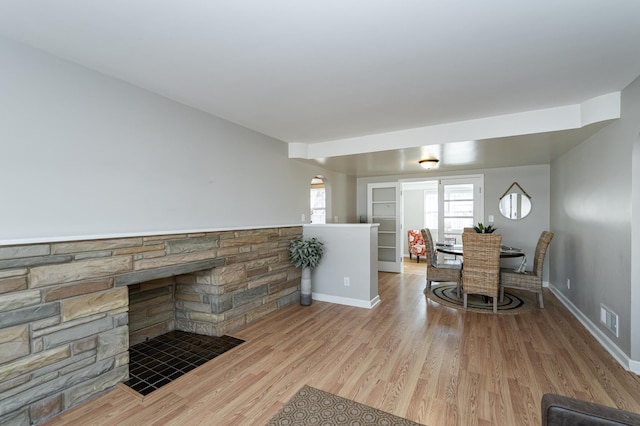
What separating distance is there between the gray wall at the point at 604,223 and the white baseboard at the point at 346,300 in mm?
2425

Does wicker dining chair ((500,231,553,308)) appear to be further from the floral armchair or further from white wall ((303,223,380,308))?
the floral armchair

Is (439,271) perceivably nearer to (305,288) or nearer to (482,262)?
(482,262)

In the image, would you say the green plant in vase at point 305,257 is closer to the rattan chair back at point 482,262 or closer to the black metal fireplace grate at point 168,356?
the black metal fireplace grate at point 168,356

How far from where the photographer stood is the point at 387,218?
254 inches

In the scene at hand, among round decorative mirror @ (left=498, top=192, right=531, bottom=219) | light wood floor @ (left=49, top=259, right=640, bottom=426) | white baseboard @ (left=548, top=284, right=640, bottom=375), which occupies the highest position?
round decorative mirror @ (left=498, top=192, right=531, bottom=219)

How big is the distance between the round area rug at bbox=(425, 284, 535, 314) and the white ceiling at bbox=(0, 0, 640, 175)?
2.29 metres

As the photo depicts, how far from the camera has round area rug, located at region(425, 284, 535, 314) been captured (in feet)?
12.7

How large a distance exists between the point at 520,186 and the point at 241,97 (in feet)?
16.7

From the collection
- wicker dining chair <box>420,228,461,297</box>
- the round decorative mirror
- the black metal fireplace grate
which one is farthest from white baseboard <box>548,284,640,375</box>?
the black metal fireplace grate

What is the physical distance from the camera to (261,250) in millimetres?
3662

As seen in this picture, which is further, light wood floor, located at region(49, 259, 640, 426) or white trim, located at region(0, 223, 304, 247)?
light wood floor, located at region(49, 259, 640, 426)

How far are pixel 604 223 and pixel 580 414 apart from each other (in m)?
2.74

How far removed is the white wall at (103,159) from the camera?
1.82m

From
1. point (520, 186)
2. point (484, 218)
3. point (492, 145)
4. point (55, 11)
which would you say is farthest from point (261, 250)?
point (520, 186)
